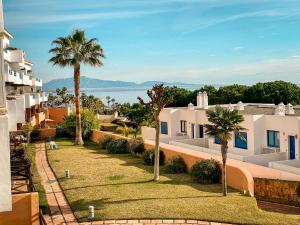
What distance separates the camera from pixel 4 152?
5.18 metres

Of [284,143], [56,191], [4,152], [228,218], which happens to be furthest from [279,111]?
[4,152]

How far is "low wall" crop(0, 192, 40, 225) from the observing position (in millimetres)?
15016

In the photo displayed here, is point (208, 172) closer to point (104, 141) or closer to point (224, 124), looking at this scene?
point (224, 124)

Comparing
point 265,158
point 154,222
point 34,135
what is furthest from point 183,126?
point 154,222

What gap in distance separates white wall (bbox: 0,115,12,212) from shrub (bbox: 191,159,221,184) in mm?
18503

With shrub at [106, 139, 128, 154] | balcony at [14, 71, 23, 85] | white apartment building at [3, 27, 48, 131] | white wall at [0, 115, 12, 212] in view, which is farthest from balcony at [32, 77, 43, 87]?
white wall at [0, 115, 12, 212]

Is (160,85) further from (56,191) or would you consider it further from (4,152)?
(4,152)

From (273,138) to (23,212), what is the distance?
20.3 metres

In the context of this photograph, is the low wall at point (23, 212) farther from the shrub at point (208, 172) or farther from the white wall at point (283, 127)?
the white wall at point (283, 127)

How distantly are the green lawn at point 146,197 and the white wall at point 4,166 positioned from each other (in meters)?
11.4

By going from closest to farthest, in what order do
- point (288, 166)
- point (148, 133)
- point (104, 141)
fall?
1. point (288, 166)
2. point (104, 141)
3. point (148, 133)

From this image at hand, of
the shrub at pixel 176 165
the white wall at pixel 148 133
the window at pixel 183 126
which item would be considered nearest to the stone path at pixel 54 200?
the shrub at pixel 176 165

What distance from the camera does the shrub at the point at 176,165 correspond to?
26.0 metres

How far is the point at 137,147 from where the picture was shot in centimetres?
3269
